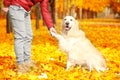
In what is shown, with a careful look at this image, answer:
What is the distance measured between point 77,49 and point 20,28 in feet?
4.26

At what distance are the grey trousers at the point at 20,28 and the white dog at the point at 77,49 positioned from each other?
64 centimetres

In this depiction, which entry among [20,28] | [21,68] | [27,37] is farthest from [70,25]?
[21,68]

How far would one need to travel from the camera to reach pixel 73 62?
26.5 feet

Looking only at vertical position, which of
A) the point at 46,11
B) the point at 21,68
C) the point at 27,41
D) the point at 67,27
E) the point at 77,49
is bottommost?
the point at 21,68

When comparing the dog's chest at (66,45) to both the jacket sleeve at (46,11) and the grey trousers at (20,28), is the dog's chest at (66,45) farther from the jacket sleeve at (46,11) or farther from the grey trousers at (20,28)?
the grey trousers at (20,28)

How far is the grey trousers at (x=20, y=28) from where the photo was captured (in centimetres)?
736

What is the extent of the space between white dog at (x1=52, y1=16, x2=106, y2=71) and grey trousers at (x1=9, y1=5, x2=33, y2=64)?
64 cm

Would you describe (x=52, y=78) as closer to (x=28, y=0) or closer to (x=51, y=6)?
(x=28, y=0)

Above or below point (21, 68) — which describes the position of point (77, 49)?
above

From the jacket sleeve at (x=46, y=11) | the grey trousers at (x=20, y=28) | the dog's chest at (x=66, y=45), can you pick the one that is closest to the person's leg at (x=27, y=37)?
the grey trousers at (x=20, y=28)

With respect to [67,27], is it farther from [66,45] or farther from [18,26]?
[18,26]

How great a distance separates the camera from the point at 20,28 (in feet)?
24.2

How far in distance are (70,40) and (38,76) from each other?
1.28m

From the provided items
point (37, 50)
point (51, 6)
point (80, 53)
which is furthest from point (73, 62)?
point (51, 6)
